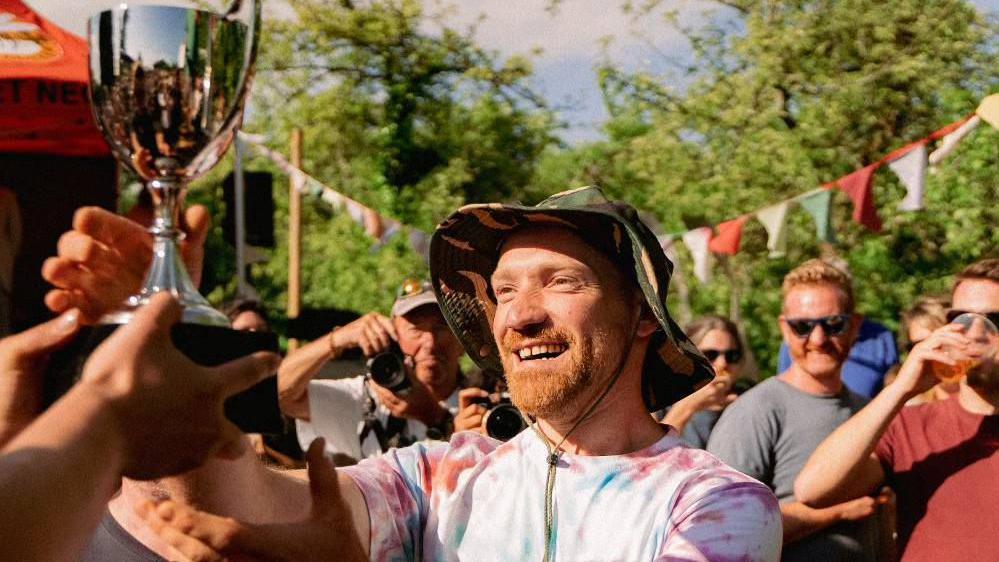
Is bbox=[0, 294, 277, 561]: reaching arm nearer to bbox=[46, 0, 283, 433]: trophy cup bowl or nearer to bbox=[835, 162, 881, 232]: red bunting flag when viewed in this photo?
bbox=[46, 0, 283, 433]: trophy cup bowl

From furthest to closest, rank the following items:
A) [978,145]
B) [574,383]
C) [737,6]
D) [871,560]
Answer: [737,6]
[978,145]
[871,560]
[574,383]

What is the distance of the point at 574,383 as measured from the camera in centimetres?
263

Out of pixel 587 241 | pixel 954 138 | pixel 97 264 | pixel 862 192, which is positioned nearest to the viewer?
pixel 97 264

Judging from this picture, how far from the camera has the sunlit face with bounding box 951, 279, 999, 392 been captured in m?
3.79

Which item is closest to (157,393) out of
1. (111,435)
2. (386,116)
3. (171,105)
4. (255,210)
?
(111,435)

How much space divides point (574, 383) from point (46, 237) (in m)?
3.27

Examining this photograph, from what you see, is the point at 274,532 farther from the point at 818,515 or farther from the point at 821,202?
the point at 821,202

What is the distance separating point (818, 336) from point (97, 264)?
332cm

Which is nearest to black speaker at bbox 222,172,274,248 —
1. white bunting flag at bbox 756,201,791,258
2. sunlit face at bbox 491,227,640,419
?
white bunting flag at bbox 756,201,791,258

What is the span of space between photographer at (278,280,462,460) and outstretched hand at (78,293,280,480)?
120 inches

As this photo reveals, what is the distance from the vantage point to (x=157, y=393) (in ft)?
4.51

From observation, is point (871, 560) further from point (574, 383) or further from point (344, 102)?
point (344, 102)

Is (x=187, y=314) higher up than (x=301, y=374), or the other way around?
(x=187, y=314)

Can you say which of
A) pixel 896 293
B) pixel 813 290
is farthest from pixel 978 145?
pixel 813 290
